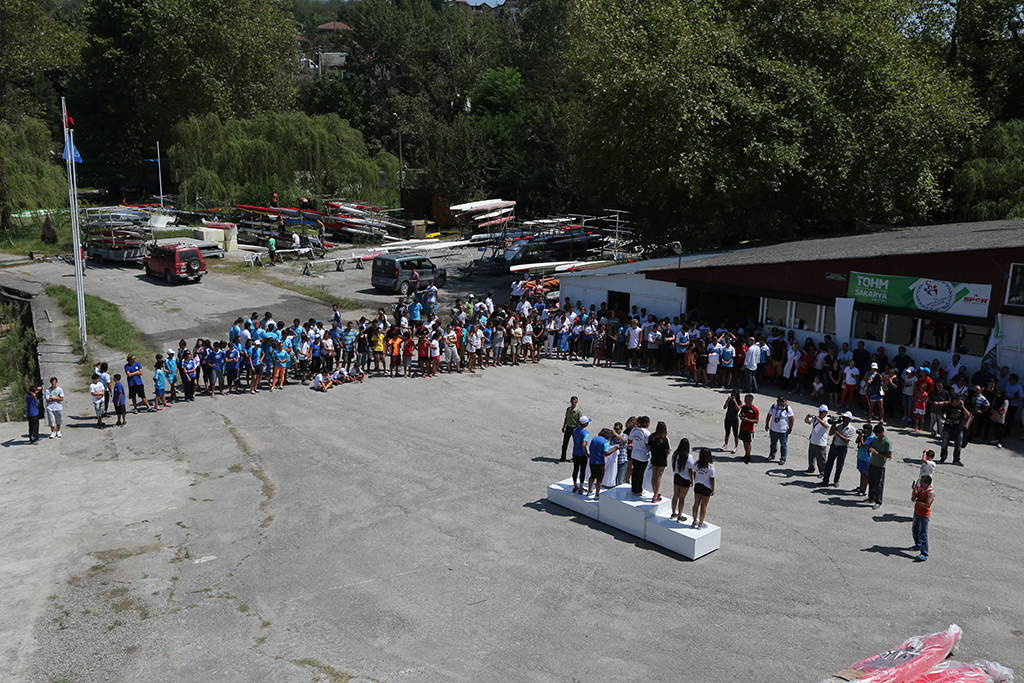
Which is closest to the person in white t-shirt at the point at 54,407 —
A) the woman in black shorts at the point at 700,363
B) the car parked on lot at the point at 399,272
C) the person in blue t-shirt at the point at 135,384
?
the person in blue t-shirt at the point at 135,384

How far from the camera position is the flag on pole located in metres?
19.4

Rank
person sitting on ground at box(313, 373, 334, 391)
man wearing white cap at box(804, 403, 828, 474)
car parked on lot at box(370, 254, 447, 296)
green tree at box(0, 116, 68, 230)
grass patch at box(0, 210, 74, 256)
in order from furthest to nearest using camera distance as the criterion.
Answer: grass patch at box(0, 210, 74, 256), green tree at box(0, 116, 68, 230), car parked on lot at box(370, 254, 447, 296), person sitting on ground at box(313, 373, 334, 391), man wearing white cap at box(804, 403, 828, 474)

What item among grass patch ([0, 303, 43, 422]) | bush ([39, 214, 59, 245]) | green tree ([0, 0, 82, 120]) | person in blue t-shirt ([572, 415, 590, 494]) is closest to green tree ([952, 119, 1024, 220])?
person in blue t-shirt ([572, 415, 590, 494])

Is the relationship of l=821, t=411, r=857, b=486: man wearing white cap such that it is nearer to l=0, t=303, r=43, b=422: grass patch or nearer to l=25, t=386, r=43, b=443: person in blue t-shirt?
l=25, t=386, r=43, b=443: person in blue t-shirt

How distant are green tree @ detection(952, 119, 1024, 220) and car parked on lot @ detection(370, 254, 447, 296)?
22.9 m

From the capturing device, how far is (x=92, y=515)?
13.8 meters

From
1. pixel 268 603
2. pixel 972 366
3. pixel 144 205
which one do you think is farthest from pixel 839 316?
pixel 144 205

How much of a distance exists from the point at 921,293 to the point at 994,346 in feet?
7.01

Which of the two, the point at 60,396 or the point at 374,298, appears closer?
the point at 60,396

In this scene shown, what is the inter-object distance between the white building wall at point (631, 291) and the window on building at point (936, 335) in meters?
7.13

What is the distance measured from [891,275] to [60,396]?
66.9 feet

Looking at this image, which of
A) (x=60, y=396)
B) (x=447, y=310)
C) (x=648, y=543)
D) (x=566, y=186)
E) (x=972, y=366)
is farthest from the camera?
(x=566, y=186)

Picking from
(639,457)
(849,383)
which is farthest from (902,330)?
(639,457)

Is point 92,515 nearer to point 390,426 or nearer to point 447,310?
point 390,426
